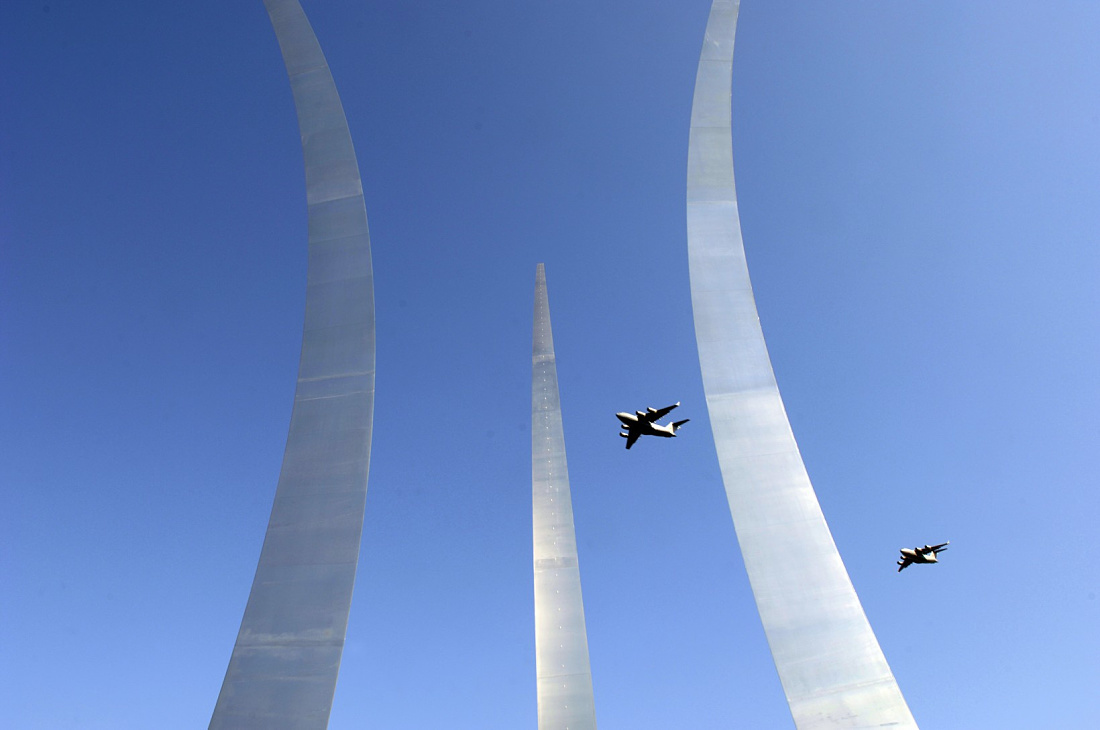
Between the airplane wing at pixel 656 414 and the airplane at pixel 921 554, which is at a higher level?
the airplane wing at pixel 656 414

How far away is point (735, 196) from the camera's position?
60.6 ft

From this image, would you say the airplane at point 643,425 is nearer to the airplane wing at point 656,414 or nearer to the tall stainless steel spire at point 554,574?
the airplane wing at point 656,414

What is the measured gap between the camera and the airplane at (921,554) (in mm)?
18656

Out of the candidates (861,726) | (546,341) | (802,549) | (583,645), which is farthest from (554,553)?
(861,726)

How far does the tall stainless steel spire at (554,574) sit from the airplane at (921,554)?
348 inches

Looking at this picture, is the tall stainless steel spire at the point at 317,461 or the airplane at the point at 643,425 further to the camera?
the airplane at the point at 643,425

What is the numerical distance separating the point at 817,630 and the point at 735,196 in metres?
10.6

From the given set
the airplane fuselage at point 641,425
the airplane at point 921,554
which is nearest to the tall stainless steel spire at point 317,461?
the airplane fuselage at point 641,425

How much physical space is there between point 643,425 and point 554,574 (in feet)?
22.8

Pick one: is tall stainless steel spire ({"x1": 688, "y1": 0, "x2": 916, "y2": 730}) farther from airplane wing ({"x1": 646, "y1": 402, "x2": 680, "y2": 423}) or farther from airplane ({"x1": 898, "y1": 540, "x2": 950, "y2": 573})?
airplane ({"x1": 898, "y1": 540, "x2": 950, "y2": 573})

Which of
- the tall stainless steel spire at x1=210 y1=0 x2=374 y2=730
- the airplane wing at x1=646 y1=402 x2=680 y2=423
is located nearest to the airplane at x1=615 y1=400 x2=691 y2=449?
the airplane wing at x1=646 y1=402 x2=680 y2=423

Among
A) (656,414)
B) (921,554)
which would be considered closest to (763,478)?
(656,414)

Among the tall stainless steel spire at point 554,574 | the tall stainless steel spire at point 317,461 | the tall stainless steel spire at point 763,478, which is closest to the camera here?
the tall stainless steel spire at point 317,461

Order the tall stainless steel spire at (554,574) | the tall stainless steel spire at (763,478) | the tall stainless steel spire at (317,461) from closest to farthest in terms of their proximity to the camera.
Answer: the tall stainless steel spire at (317,461) < the tall stainless steel spire at (763,478) < the tall stainless steel spire at (554,574)
